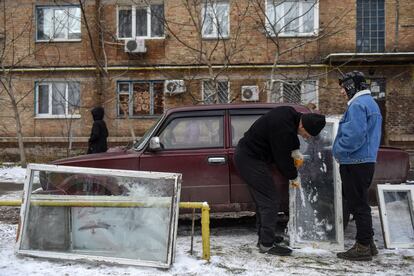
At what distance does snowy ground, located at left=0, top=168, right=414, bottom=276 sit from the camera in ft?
14.7

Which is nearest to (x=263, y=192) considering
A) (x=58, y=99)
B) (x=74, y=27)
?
(x=58, y=99)

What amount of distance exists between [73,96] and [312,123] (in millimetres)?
13533

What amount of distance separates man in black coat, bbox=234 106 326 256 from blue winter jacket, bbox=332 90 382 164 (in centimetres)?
26

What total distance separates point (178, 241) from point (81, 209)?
1.32 metres

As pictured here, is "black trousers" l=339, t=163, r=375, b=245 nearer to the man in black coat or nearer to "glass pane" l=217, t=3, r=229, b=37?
the man in black coat

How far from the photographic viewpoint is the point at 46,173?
4.87 meters

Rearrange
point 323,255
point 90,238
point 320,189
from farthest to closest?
point 320,189
point 323,255
point 90,238

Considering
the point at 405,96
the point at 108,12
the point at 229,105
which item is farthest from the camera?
the point at 108,12

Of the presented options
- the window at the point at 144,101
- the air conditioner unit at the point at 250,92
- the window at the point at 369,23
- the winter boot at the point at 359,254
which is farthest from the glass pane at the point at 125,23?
the winter boot at the point at 359,254

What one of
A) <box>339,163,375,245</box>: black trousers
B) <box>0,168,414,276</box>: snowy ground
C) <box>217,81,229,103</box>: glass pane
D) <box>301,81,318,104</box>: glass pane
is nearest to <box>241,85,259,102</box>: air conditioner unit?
<box>217,81,229,103</box>: glass pane

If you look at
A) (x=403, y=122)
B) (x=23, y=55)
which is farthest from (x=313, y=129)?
(x=23, y=55)

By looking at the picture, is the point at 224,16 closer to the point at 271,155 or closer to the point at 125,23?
the point at 125,23

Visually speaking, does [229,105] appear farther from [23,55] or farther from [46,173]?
[23,55]

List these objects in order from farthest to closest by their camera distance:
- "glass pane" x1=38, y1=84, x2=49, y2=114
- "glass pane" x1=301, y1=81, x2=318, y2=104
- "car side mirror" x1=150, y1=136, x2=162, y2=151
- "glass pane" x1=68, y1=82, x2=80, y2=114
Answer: "glass pane" x1=38, y1=84, x2=49, y2=114 < "glass pane" x1=68, y1=82, x2=80, y2=114 < "glass pane" x1=301, y1=81, x2=318, y2=104 < "car side mirror" x1=150, y1=136, x2=162, y2=151
